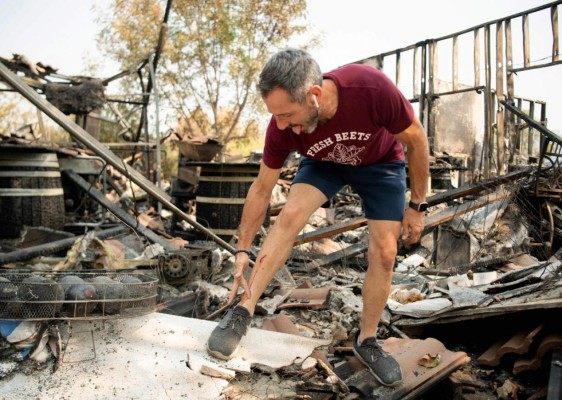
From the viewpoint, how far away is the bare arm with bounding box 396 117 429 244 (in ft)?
8.10

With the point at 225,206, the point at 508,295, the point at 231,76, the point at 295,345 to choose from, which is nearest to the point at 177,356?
the point at 295,345

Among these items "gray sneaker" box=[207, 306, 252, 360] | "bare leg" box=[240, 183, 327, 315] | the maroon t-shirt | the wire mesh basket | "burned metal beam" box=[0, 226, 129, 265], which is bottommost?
"gray sneaker" box=[207, 306, 252, 360]

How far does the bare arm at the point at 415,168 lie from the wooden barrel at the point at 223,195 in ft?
9.43

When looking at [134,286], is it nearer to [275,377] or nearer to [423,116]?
[275,377]

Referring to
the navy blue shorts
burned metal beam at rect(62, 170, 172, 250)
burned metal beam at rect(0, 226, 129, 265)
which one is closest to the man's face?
the navy blue shorts

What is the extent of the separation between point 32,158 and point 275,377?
3.98 m

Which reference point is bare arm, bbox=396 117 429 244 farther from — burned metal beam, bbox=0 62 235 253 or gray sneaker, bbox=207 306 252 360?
burned metal beam, bbox=0 62 235 253

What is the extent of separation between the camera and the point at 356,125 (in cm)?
240

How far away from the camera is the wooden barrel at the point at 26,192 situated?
5.09 meters

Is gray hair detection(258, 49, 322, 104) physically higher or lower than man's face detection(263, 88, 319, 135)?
higher

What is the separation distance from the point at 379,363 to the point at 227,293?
180 centimetres

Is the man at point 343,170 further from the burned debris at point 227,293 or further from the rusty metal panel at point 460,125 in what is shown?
the rusty metal panel at point 460,125

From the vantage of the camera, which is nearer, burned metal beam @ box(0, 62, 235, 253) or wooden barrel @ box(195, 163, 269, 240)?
burned metal beam @ box(0, 62, 235, 253)

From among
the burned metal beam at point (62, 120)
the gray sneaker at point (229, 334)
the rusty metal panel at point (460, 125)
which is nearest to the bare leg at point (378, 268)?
the gray sneaker at point (229, 334)
